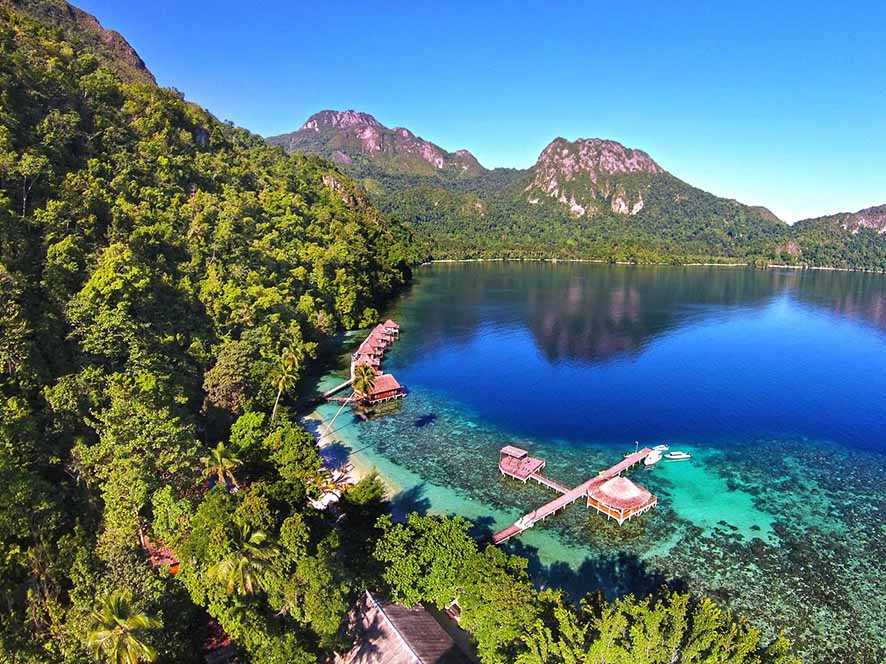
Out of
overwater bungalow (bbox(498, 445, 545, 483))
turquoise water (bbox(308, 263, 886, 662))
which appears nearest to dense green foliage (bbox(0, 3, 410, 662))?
turquoise water (bbox(308, 263, 886, 662))

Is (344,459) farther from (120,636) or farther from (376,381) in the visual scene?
(120,636)

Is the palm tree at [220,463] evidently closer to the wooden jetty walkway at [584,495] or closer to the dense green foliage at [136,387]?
the dense green foliage at [136,387]

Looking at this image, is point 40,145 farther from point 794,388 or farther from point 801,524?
point 794,388

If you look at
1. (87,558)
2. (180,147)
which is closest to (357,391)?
(87,558)

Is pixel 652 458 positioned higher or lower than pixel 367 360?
lower

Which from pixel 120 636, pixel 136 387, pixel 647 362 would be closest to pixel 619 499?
pixel 120 636
